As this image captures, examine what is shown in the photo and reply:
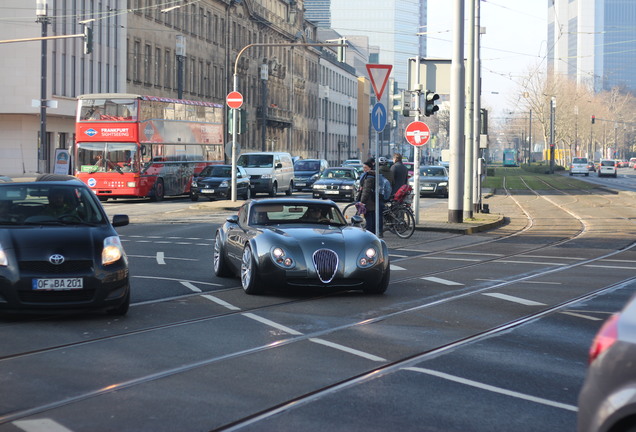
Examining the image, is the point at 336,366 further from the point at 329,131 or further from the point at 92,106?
the point at 329,131

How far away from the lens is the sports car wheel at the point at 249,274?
12.6 meters

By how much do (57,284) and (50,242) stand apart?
1.53ft

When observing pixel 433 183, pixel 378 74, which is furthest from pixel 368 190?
pixel 433 183

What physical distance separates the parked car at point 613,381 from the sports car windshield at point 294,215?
387 inches

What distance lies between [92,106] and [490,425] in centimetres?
3581

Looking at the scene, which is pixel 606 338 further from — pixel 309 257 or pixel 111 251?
pixel 309 257

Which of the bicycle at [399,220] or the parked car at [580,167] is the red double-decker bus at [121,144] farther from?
the parked car at [580,167]

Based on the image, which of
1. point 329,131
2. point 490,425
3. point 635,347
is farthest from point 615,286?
point 329,131

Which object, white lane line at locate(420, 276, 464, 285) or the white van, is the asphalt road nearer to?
white lane line at locate(420, 276, 464, 285)

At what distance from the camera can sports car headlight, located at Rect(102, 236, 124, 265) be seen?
34.2 feet

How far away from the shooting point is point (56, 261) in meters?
10.1

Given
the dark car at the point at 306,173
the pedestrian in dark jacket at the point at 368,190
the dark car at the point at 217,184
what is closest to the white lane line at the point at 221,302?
the pedestrian in dark jacket at the point at 368,190

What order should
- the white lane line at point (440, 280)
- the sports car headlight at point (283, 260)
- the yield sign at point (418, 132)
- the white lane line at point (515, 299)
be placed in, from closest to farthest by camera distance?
1. the white lane line at point (515, 299)
2. the sports car headlight at point (283, 260)
3. the white lane line at point (440, 280)
4. the yield sign at point (418, 132)

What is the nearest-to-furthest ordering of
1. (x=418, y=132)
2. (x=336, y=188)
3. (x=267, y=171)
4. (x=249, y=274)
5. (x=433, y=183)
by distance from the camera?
(x=249, y=274) → (x=418, y=132) → (x=336, y=188) → (x=267, y=171) → (x=433, y=183)
